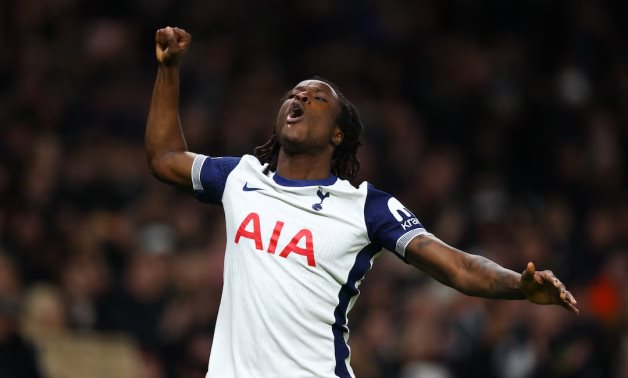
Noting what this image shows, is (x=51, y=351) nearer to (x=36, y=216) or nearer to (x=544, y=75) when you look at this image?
(x=36, y=216)

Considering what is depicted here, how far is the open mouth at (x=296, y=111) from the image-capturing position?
5234mm

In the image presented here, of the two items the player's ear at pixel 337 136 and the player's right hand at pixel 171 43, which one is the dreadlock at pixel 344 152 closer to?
the player's ear at pixel 337 136

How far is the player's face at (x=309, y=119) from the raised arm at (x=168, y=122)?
438 mm

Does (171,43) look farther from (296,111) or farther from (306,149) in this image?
(306,149)

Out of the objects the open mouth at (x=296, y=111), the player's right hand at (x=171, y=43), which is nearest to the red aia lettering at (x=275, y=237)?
the open mouth at (x=296, y=111)

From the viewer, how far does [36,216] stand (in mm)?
10078

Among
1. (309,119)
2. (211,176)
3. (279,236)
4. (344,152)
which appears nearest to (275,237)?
(279,236)

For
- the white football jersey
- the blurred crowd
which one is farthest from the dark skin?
the blurred crowd

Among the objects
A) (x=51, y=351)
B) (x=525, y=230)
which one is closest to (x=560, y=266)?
(x=525, y=230)

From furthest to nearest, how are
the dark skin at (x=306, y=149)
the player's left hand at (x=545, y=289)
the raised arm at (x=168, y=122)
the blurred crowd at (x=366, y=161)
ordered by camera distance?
the blurred crowd at (x=366, y=161) < the raised arm at (x=168, y=122) < the dark skin at (x=306, y=149) < the player's left hand at (x=545, y=289)

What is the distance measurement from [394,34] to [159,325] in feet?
16.4

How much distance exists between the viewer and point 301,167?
5.27 meters

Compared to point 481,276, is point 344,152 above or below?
above

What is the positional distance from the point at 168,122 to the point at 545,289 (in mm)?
1826
